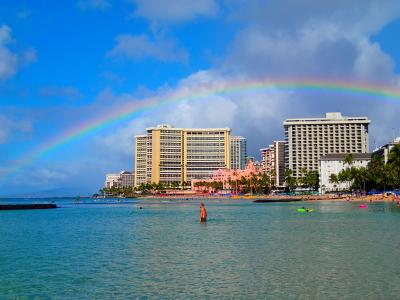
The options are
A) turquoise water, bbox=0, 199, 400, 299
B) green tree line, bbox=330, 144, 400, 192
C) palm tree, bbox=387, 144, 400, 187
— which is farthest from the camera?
green tree line, bbox=330, 144, 400, 192

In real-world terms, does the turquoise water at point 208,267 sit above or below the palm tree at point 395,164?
below

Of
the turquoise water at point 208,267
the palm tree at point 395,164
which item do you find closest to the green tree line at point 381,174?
the palm tree at point 395,164

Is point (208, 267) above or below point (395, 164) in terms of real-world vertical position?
below

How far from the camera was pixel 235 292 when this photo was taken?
21.8 metres

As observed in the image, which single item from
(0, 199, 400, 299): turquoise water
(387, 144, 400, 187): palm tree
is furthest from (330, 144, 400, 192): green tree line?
(0, 199, 400, 299): turquoise water

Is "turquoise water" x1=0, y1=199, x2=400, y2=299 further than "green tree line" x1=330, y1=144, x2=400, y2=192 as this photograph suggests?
No

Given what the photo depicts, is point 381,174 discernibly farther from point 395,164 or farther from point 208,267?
point 208,267

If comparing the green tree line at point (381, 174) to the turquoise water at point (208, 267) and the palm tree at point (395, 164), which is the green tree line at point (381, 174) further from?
the turquoise water at point (208, 267)

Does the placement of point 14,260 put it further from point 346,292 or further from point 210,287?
point 346,292

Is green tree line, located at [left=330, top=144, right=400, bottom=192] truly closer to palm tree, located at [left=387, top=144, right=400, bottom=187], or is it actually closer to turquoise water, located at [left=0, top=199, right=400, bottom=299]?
palm tree, located at [left=387, top=144, right=400, bottom=187]

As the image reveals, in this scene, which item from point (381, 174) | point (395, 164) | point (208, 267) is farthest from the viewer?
point (381, 174)

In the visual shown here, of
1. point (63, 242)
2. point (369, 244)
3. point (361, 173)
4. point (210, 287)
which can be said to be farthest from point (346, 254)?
point (361, 173)

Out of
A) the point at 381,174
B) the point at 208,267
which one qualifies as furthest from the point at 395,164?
the point at 208,267

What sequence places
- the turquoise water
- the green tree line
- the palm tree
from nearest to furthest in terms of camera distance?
the turquoise water, the palm tree, the green tree line
